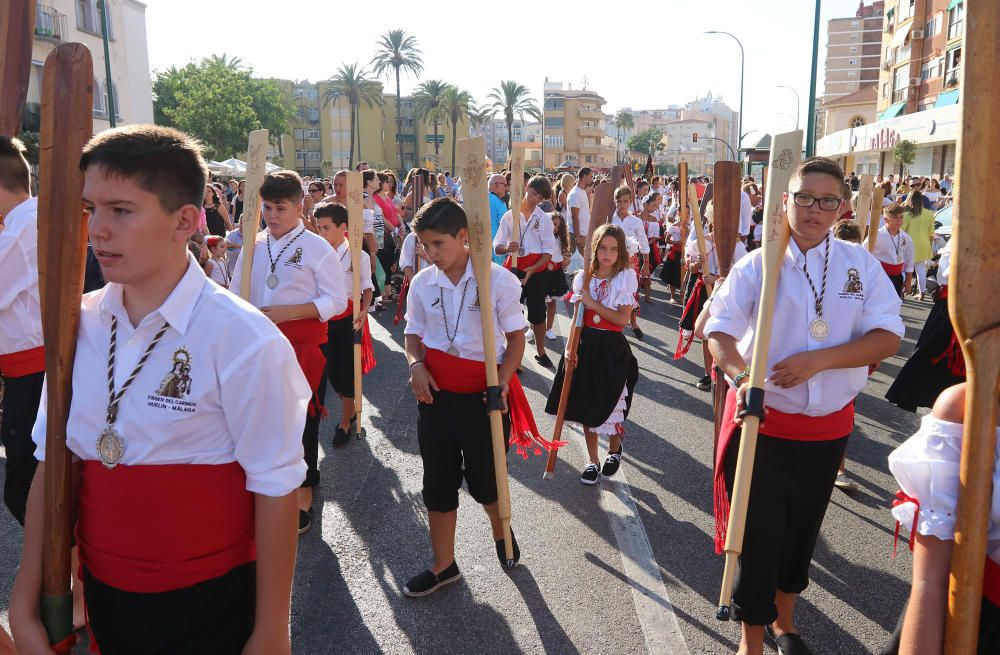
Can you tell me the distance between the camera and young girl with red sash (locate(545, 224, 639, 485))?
17.8 ft

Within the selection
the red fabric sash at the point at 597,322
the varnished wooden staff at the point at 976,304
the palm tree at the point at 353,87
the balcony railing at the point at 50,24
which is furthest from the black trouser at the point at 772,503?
the palm tree at the point at 353,87

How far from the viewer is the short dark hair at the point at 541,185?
879 cm

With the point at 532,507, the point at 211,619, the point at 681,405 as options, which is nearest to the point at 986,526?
the point at 211,619

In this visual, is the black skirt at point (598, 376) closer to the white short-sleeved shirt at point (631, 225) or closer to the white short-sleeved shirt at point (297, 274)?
the white short-sleeved shirt at point (297, 274)

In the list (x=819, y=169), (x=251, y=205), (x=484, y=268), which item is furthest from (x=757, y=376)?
(x=251, y=205)

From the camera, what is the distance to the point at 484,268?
12.0ft

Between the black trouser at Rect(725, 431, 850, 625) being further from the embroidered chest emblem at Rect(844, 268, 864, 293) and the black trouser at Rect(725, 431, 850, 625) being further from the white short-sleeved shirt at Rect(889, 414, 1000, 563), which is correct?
the white short-sleeved shirt at Rect(889, 414, 1000, 563)

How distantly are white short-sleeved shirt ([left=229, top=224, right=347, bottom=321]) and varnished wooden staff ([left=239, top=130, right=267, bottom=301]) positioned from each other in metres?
0.09

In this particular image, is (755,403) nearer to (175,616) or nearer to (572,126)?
(175,616)

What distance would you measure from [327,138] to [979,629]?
3556 inches

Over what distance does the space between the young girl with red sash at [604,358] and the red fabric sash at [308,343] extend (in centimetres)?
180

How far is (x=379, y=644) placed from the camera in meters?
3.38

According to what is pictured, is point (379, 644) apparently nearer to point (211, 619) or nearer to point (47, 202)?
point (211, 619)

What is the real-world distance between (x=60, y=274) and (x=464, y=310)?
7.12 ft
